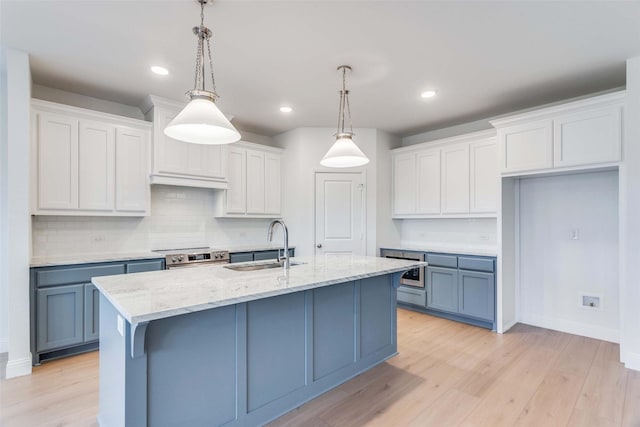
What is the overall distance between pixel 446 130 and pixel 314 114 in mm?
2060

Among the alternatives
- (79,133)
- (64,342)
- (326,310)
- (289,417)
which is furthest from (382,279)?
(79,133)

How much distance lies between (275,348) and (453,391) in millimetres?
1438

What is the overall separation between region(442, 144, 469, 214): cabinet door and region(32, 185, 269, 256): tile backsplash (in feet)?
8.96

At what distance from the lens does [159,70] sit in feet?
9.85

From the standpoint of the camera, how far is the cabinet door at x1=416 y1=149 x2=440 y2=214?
457cm

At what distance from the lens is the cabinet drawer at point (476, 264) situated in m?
3.80

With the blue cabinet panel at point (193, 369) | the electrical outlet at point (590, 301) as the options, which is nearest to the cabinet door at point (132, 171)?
the blue cabinet panel at point (193, 369)

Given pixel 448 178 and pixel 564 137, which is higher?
pixel 564 137

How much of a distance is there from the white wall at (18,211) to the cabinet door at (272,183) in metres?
2.72

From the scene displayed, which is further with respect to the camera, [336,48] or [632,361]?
[632,361]

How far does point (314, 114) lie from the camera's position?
13.9 feet

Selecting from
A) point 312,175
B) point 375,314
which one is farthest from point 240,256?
point 375,314

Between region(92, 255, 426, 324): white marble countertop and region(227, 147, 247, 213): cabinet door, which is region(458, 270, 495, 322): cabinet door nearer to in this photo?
region(92, 255, 426, 324): white marble countertop

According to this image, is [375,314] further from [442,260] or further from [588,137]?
[588,137]
